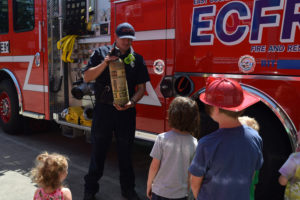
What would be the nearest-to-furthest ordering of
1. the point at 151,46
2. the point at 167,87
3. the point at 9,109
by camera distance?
the point at 167,87
the point at 151,46
the point at 9,109

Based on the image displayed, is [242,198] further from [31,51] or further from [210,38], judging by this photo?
[31,51]

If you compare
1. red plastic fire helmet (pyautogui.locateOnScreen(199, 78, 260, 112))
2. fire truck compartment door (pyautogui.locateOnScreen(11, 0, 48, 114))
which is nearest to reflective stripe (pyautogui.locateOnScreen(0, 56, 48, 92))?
fire truck compartment door (pyautogui.locateOnScreen(11, 0, 48, 114))

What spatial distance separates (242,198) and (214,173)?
0.70 ft

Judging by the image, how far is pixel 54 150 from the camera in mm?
5148

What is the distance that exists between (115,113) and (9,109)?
364cm

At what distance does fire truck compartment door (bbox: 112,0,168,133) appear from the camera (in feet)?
10.9

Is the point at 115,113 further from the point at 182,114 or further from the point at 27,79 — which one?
the point at 27,79

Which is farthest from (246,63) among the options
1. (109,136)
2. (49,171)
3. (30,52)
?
(30,52)

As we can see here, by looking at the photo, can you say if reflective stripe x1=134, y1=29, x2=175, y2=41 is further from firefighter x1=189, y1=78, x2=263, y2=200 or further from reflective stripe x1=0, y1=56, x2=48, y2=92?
reflective stripe x1=0, y1=56, x2=48, y2=92

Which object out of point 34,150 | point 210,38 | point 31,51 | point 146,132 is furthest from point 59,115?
point 210,38

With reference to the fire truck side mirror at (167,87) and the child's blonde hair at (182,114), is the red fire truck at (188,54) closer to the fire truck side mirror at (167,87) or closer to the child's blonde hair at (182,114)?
the fire truck side mirror at (167,87)

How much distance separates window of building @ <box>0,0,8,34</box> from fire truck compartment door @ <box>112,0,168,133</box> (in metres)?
3.20

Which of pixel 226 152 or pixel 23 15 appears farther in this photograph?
pixel 23 15

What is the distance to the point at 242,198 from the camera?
1.69 m
